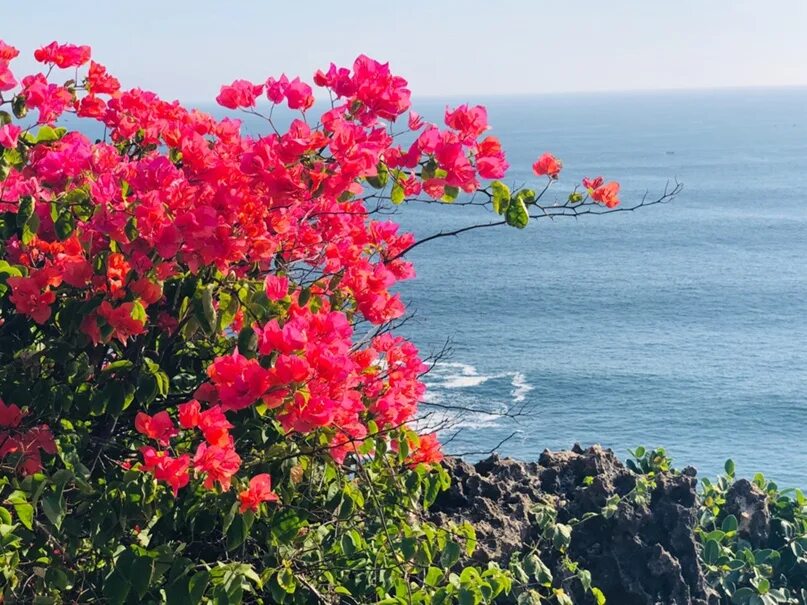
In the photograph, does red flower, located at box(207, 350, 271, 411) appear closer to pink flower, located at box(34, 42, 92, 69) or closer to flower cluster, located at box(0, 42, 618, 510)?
flower cluster, located at box(0, 42, 618, 510)

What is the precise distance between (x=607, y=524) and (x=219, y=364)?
14.7ft

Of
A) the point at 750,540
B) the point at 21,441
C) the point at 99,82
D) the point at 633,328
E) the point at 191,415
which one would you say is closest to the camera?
the point at 191,415

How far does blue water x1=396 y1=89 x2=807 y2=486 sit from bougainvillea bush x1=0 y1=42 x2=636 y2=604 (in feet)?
83.8

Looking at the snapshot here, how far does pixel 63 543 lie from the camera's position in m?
4.65

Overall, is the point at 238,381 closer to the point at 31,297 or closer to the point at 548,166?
the point at 31,297

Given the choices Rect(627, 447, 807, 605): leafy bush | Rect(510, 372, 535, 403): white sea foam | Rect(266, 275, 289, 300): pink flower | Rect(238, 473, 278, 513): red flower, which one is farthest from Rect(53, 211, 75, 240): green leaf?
Rect(510, 372, 535, 403): white sea foam

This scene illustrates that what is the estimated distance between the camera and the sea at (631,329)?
55219 mm

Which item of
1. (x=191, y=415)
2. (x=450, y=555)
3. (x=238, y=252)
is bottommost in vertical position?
(x=450, y=555)

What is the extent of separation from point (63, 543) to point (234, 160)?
6.51 ft

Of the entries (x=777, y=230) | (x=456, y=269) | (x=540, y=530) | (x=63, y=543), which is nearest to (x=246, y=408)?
(x=63, y=543)

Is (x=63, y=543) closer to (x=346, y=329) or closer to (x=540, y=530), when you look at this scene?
(x=346, y=329)

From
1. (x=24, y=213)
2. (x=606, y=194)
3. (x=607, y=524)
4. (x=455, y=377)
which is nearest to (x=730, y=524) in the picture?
(x=607, y=524)

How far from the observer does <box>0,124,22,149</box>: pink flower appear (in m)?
5.14

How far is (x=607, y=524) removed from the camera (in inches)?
303
